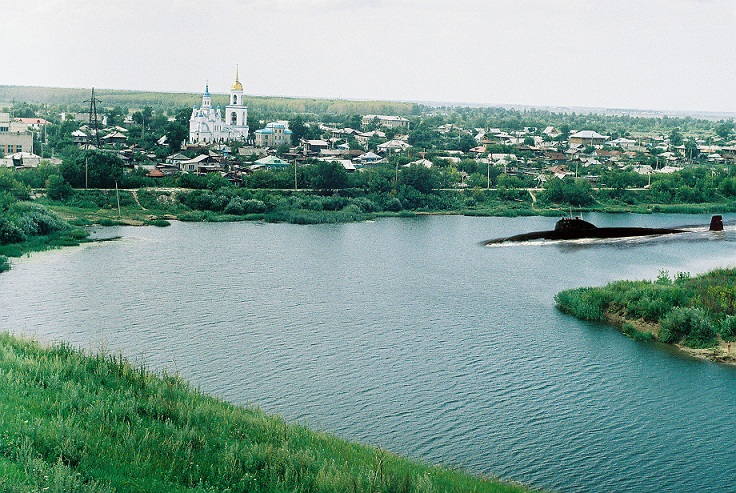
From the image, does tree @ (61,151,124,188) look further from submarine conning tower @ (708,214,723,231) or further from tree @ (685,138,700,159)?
tree @ (685,138,700,159)

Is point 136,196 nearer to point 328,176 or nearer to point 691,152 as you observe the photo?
point 328,176

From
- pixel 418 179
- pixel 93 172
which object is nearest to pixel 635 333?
pixel 418 179

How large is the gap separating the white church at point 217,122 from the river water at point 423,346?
60.7 ft

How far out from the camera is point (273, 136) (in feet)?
133

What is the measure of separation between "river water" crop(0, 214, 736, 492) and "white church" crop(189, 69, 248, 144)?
18490 millimetres

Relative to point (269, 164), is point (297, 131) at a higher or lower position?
higher

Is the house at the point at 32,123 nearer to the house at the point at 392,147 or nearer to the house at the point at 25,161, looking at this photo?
the house at the point at 25,161

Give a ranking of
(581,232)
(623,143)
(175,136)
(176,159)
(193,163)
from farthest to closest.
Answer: (623,143) → (175,136) → (176,159) → (193,163) → (581,232)

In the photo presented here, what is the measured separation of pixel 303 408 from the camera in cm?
921

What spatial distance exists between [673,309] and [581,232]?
9871 mm

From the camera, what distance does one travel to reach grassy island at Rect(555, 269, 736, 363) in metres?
11.4

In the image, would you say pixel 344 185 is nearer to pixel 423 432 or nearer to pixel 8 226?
pixel 8 226

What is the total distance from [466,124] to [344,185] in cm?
3791

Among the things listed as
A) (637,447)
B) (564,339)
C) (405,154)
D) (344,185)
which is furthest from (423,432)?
(405,154)
